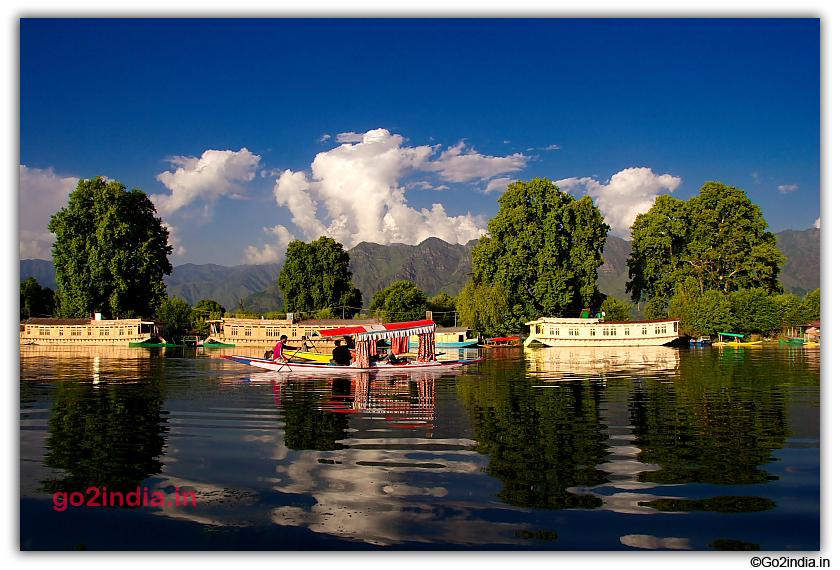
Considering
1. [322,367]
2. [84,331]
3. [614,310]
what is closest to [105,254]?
[84,331]

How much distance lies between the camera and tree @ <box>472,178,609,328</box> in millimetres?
58906

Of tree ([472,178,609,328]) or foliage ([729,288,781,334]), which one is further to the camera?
tree ([472,178,609,328])

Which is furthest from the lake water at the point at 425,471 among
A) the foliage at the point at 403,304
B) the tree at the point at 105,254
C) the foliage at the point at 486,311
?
the foliage at the point at 403,304

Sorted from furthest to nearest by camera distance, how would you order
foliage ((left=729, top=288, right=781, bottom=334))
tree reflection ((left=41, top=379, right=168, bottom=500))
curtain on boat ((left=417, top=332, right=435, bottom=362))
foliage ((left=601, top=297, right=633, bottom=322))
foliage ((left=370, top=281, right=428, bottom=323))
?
foliage ((left=601, top=297, right=633, bottom=322))
foliage ((left=370, top=281, right=428, bottom=323))
foliage ((left=729, top=288, right=781, bottom=334))
curtain on boat ((left=417, top=332, right=435, bottom=362))
tree reflection ((left=41, top=379, right=168, bottom=500))

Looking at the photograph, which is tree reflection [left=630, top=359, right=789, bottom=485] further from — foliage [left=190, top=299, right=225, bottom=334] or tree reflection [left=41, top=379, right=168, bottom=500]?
foliage [left=190, top=299, right=225, bottom=334]

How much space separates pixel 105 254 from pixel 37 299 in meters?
28.5

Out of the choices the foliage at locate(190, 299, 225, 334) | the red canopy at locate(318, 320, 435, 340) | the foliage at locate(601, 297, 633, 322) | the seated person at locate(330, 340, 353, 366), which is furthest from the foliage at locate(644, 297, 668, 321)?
the foliage at locate(190, 299, 225, 334)

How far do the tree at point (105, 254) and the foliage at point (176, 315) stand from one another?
19.2 meters

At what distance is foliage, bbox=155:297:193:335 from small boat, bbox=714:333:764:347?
7038 cm

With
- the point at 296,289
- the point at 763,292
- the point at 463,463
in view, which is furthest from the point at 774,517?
the point at 296,289

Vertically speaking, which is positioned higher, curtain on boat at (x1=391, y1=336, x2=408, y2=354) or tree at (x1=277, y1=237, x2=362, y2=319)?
tree at (x1=277, y1=237, x2=362, y2=319)

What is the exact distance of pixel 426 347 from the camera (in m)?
28.0

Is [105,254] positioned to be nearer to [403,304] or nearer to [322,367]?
[403,304]

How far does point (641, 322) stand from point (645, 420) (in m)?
46.6
